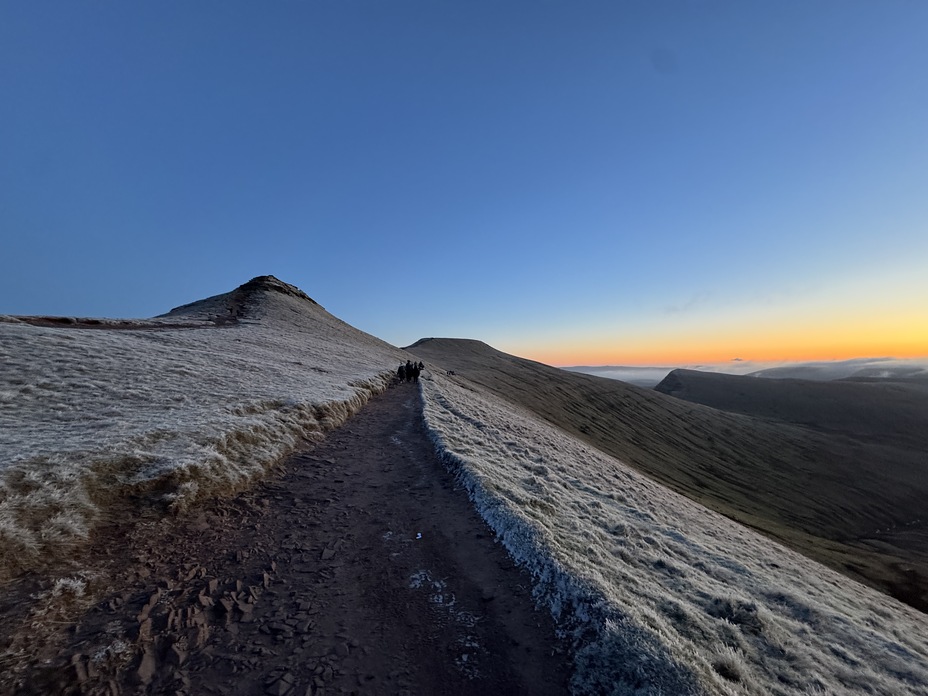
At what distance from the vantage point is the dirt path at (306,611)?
16.3 ft

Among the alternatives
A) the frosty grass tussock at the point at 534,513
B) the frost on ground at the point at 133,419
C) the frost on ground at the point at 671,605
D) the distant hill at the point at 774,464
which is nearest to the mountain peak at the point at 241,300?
the frost on ground at the point at 133,419

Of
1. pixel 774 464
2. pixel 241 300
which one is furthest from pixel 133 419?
pixel 774 464

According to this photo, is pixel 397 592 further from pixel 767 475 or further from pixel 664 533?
pixel 767 475

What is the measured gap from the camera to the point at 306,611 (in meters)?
6.28

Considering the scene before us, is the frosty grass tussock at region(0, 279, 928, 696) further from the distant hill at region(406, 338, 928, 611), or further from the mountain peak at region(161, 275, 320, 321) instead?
the mountain peak at region(161, 275, 320, 321)

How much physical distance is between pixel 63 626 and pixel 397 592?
4648mm

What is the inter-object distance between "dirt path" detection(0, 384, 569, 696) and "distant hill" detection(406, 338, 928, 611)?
2955 centimetres

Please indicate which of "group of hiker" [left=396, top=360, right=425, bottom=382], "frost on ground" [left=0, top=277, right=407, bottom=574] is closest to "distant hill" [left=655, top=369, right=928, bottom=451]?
"group of hiker" [left=396, top=360, right=425, bottom=382]

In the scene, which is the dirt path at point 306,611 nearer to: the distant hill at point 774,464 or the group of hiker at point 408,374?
the group of hiker at point 408,374

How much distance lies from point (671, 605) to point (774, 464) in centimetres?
6303

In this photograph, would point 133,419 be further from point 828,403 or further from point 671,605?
point 828,403

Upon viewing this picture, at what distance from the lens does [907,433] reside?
76125mm

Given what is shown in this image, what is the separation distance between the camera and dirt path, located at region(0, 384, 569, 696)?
4.98 meters

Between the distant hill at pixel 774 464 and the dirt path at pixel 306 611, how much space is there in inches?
1164
